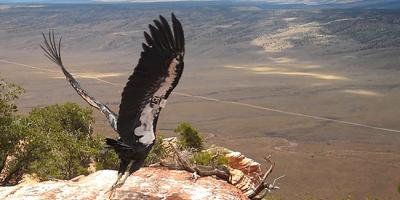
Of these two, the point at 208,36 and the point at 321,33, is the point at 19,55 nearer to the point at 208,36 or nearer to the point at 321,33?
the point at 208,36

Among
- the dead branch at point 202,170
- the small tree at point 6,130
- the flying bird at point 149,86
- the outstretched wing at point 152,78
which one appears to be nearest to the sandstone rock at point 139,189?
the dead branch at point 202,170

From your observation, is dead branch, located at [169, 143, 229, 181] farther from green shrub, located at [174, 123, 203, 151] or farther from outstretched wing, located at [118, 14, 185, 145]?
green shrub, located at [174, 123, 203, 151]

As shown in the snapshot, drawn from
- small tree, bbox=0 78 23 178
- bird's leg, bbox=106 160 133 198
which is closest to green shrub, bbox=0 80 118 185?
small tree, bbox=0 78 23 178

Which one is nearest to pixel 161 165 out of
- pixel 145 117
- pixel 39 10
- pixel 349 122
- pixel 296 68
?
pixel 145 117

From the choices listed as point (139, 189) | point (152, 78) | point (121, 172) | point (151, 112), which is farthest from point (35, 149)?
point (152, 78)

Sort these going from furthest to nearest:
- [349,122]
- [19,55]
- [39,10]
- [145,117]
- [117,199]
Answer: [39,10] → [19,55] → [349,122] → [117,199] → [145,117]
